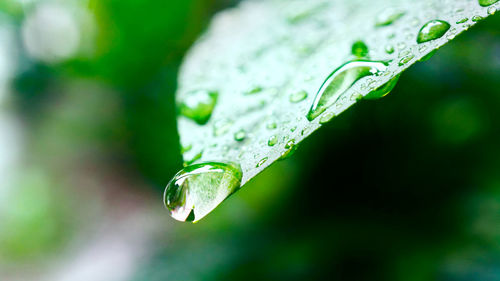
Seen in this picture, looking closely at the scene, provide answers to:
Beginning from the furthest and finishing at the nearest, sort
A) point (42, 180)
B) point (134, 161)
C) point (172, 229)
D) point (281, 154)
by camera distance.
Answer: point (42, 180), point (134, 161), point (172, 229), point (281, 154)

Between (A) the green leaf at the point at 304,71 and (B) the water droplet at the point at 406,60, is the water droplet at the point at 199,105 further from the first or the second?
(B) the water droplet at the point at 406,60

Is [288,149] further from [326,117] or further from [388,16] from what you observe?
[388,16]

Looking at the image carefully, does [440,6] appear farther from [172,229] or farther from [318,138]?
[172,229]

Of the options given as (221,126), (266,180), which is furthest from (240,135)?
(266,180)

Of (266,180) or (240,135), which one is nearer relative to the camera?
(240,135)

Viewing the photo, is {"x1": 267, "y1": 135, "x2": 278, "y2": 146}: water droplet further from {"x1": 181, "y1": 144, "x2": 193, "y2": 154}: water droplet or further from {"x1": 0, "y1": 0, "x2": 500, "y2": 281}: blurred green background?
{"x1": 0, "y1": 0, "x2": 500, "y2": 281}: blurred green background

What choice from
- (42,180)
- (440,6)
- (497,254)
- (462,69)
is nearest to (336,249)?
(497,254)
